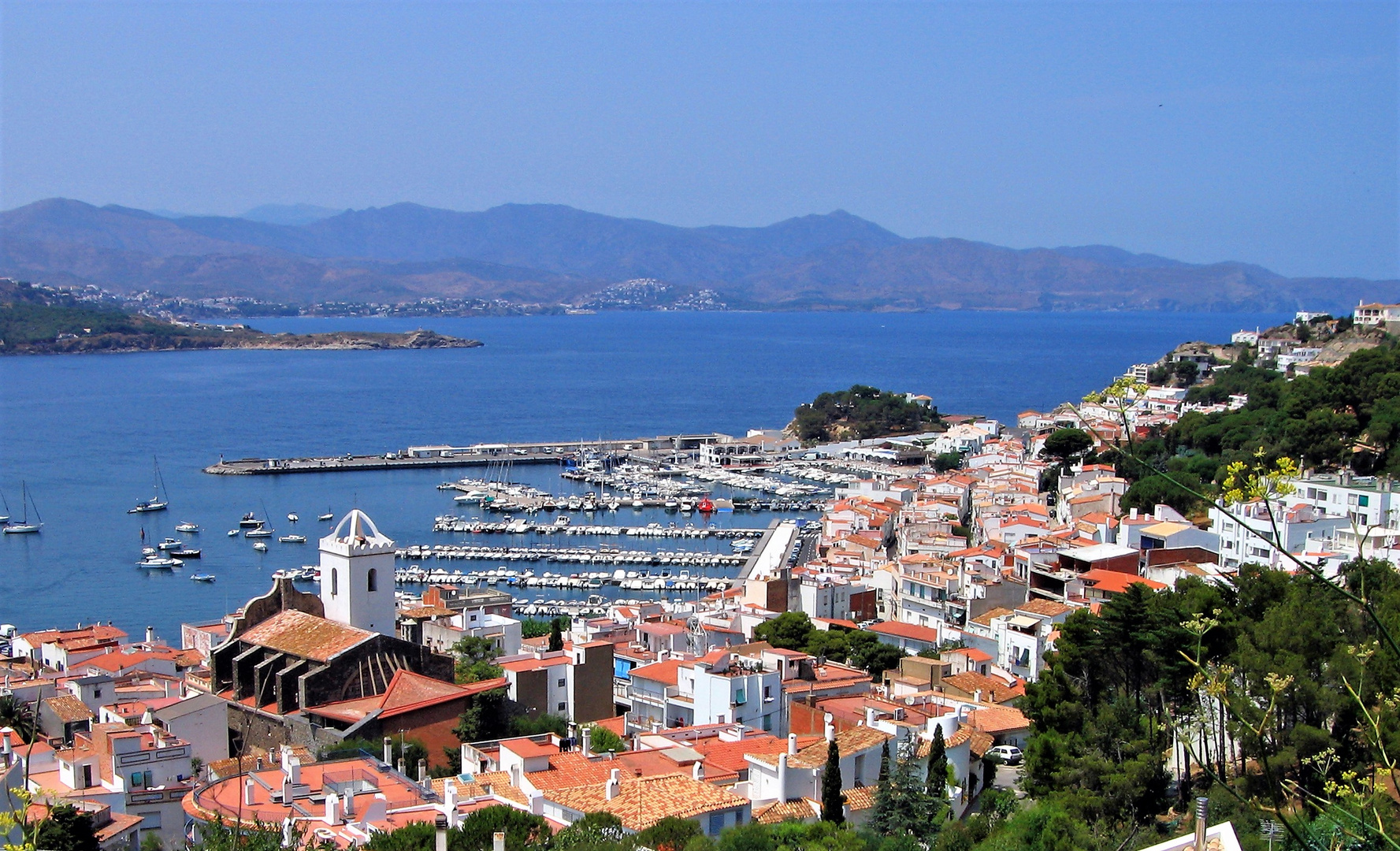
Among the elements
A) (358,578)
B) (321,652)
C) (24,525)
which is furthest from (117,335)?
(321,652)

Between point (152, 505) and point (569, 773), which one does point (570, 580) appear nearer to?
point (152, 505)

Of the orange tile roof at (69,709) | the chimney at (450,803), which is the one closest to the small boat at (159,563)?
the orange tile roof at (69,709)

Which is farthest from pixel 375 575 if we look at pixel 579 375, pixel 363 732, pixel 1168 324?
pixel 1168 324

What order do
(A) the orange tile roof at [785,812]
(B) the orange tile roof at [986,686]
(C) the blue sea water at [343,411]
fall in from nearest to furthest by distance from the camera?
(A) the orange tile roof at [785,812]
(B) the orange tile roof at [986,686]
(C) the blue sea water at [343,411]

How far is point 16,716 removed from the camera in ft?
38.8

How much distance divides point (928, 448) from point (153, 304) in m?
143

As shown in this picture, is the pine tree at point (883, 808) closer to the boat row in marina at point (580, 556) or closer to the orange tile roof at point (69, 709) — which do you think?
the orange tile roof at point (69, 709)

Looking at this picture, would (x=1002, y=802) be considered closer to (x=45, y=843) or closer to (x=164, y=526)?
(x=45, y=843)

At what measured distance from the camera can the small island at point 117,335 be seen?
98.1 meters

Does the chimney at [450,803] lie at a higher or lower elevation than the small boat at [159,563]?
higher

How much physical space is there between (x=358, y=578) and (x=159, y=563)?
1854 cm

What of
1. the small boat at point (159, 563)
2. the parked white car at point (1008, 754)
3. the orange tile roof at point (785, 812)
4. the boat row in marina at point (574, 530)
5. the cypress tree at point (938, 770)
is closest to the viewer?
the orange tile roof at point (785, 812)

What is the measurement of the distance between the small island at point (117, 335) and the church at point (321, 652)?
93322mm

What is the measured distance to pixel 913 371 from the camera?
85812mm
